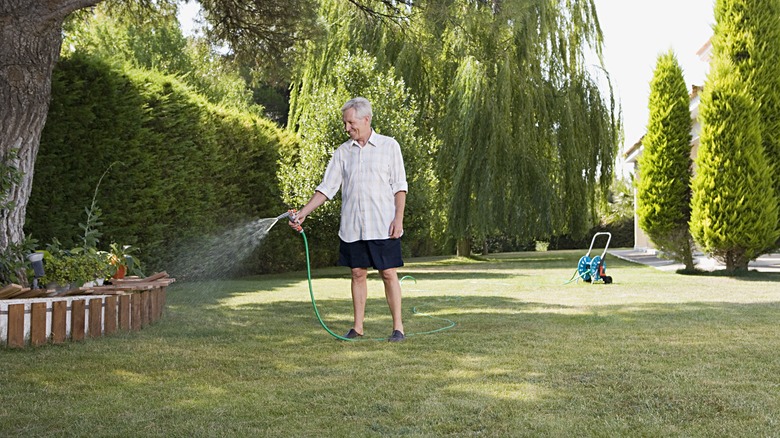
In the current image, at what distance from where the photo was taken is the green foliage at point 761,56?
12.3 metres

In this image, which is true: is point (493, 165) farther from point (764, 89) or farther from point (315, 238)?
point (764, 89)

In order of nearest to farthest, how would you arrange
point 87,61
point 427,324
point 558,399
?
point 558,399, point 427,324, point 87,61

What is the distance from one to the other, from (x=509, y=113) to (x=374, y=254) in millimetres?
11510

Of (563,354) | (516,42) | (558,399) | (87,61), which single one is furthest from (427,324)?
(516,42)

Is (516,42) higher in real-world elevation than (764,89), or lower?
higher

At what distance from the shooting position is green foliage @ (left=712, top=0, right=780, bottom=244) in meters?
12.3

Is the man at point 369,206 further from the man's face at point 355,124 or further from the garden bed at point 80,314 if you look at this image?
the garden bed at point 80,314

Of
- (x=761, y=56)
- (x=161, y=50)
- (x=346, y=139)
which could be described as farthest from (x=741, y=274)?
(x=161, y=50)

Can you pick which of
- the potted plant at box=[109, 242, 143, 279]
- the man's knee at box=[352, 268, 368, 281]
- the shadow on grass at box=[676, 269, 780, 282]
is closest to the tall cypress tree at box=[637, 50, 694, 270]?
the shadow on grass at box=[676, 269, 780, 282]

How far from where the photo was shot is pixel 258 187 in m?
Answer: 14.2

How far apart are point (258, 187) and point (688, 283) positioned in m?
7.36

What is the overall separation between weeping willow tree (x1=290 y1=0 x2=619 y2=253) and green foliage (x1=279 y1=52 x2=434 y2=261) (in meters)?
1.47

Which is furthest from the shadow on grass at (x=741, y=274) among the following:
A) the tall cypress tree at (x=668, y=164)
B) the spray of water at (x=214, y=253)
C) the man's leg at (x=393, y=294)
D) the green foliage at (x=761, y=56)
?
the man's leg at (x=393, y=294)

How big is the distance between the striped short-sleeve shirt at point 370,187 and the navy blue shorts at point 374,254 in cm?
5
